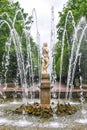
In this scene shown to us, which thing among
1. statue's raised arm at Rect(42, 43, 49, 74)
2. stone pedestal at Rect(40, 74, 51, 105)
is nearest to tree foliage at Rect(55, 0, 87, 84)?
statue's raised arm at Rect(42, 43, 49, 74)

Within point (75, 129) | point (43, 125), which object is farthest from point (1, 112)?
point (75, 129)

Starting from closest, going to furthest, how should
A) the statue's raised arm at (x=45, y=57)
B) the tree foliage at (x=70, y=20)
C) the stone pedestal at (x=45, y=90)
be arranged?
the stone pedestal at (x=45, y=90) → the statue's raised arm at (x=45, y=57) → the tree foliage at (x=70, y=20)

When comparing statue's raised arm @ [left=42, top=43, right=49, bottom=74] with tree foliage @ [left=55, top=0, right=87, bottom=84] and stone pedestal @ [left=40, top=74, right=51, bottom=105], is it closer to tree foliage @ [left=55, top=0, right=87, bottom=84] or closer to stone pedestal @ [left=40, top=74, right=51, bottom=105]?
stone pedestal @ [left=40, top=74, right=51, bottom=105]

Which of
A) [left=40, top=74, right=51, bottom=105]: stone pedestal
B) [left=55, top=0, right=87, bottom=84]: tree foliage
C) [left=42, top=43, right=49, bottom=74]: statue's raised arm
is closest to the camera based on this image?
[left=40, top=74, right=51, bottom=105]: stone pedestal

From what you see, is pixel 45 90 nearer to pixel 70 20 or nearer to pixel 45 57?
pixel 45 57

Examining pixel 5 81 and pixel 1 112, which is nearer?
pixel 1 112

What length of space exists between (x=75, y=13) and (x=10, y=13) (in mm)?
7344

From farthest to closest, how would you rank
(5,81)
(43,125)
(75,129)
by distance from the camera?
(5,81) → (43,125) → (75,129)

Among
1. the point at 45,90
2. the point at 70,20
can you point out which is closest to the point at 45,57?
the point at 45,90

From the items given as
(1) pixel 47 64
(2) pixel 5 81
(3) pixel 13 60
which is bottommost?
(2) pixel 5 81

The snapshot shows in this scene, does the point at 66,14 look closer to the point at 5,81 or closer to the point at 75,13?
the point at 75,13

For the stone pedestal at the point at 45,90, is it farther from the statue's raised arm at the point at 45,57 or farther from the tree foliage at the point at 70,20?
the tree foliage at the point at 70,20

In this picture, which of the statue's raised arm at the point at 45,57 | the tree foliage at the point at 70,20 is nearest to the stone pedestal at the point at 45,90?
the statue's raised arm at the point at 45,57

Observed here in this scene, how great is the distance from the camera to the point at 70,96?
24.2 m
